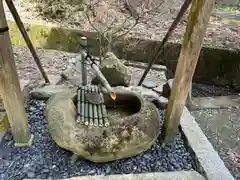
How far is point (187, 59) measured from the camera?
4.68 ft

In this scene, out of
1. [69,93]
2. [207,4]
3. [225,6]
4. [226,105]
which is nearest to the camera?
[207,4]

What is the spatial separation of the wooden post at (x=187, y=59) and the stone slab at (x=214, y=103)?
0.94m

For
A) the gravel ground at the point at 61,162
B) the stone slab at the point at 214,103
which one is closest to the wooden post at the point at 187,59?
the gravel ground at the point at 61,162

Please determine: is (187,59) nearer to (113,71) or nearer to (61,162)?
(113,71)

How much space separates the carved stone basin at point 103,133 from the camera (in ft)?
4.55

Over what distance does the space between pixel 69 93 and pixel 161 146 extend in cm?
70

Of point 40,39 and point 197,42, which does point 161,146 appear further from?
point 40,39

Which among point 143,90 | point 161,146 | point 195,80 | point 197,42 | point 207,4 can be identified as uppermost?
point 207,4

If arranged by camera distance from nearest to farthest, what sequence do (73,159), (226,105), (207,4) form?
(207,4) → (73,159) → (226,105)

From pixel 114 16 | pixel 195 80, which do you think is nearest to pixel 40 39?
pixel 114 16

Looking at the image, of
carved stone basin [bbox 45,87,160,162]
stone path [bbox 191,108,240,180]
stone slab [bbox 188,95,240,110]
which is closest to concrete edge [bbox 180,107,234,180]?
carved stone basin [bbox 45,87,160,162]

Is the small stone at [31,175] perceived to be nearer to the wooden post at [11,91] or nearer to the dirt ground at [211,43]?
the wooden post at [11,91]

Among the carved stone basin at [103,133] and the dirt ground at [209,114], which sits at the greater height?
the carved stone basin at [103,133]

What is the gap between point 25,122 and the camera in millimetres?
1581
